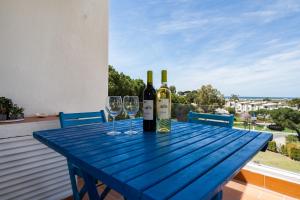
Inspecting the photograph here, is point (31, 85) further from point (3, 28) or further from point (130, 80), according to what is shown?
point (130, 80)

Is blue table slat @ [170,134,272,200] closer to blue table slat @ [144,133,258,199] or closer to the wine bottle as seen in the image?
blue table slat @ [144,133,258,199]

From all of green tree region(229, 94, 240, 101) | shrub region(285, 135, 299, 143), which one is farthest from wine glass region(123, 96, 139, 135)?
shrub region(285, 135, 299, 143)

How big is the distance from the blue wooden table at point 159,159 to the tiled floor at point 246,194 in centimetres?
109

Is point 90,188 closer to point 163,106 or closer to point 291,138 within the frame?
point 163,106

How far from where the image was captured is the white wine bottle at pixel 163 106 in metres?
1.08

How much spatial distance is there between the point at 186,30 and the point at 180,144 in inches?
156

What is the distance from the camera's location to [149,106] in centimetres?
111

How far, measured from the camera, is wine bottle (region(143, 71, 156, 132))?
111cm

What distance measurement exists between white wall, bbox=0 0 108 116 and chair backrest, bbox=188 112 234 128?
153cm

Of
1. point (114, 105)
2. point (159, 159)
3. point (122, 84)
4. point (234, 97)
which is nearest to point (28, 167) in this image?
point (114, 105)

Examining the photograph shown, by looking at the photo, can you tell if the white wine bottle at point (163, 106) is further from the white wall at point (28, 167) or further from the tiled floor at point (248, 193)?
the tiled floor at point (248, 193)

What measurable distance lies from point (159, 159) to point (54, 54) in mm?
2080

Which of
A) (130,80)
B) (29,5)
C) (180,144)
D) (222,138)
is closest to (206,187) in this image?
(180,144)

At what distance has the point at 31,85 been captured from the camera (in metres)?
2.09
